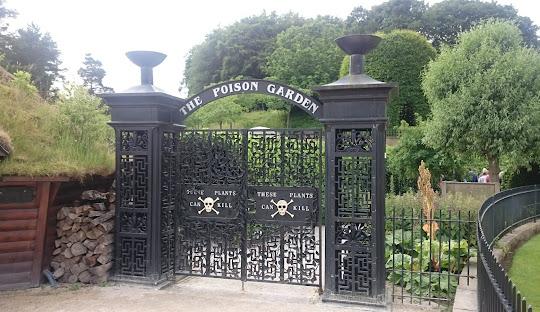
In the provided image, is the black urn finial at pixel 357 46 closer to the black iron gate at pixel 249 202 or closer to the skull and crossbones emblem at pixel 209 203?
the black iron gate at pixel 249 202

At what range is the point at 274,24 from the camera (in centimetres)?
4172

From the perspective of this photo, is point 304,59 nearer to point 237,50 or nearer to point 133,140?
point 237,50

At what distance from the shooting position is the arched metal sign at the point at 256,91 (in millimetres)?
6426

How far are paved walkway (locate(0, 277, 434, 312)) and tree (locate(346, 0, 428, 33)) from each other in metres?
35.1

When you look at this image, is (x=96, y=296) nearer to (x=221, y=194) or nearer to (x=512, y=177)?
(x=221, y=194)

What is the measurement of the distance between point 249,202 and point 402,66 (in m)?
22.0

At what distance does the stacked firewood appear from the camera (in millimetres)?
7055

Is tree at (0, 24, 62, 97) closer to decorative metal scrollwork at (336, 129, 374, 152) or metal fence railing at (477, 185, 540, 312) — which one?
metal fence railing at (477, 185, 540, 312)

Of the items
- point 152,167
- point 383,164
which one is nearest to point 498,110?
point 383,164

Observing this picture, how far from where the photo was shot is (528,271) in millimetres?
7742

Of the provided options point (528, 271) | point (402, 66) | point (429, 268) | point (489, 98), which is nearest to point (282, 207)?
point (429, 268)

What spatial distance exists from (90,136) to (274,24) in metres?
36.1

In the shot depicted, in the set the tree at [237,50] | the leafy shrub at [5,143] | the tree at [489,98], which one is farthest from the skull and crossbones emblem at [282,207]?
the tree at [237,50]

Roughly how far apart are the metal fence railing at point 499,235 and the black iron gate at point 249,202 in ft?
7.55
